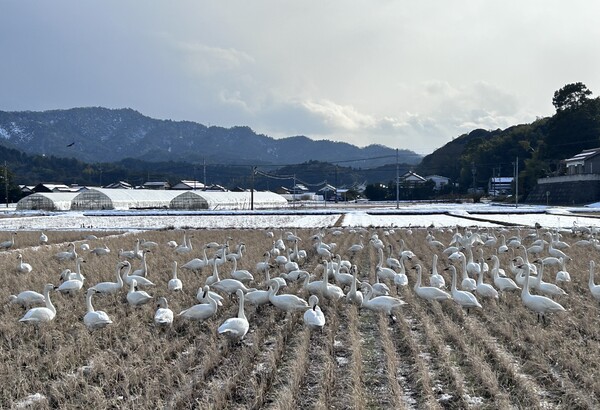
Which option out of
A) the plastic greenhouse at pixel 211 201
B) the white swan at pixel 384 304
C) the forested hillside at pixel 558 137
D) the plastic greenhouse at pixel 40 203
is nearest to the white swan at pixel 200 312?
the white swan at pixel 384 304

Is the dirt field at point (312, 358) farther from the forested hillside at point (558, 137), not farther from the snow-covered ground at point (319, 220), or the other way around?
the forested hillside at point (558, 137)

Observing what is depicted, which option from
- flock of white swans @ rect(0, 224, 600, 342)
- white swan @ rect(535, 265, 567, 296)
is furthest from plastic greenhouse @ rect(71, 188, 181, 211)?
white swan @ rect(535, 265, 567, 296)

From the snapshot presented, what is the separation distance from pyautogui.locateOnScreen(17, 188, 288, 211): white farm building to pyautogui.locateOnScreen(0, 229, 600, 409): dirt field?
50.3 metres

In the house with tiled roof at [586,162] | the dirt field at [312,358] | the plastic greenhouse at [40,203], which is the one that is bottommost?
the dirt field at [312,358]

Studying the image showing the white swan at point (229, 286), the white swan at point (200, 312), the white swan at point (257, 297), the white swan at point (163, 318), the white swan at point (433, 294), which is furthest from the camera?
the white swan at point (229, 286)

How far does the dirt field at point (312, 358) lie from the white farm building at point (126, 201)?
165ft

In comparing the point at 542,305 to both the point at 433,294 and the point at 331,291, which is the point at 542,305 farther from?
the point at 331,291

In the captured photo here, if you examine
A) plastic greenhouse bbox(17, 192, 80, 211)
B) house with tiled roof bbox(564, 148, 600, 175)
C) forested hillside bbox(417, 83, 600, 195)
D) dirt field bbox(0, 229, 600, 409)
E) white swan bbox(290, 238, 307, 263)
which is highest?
forested hillside bbox(417, 83, 600, 195)

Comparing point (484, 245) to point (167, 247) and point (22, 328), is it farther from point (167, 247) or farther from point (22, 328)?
point (22, 328)

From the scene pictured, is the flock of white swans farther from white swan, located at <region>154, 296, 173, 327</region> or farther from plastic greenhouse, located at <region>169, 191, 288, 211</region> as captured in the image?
plastic greenhouse, located at <region>169, 191, 288, 211</region>

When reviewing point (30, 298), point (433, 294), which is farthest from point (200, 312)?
point (433, 294)

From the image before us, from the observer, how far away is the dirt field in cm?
565

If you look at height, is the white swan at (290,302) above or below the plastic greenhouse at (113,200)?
below

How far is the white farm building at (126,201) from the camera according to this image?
57.4m
